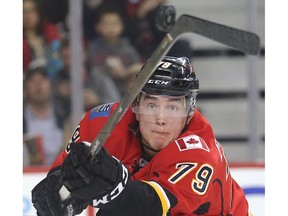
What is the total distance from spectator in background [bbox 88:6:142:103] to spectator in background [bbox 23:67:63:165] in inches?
11.9

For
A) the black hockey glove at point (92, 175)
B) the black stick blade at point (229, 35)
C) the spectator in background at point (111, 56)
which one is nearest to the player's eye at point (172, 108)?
the black hockey glove at point (92, 175)

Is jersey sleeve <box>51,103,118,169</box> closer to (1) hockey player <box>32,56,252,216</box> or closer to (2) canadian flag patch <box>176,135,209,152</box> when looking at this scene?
(1) hockey player <box>32,56,252,216</box>

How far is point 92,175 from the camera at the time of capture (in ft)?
7.26

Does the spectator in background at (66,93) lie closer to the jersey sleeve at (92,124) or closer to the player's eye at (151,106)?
the jersey sleeve at (92,124)

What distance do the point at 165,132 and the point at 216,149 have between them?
18cm

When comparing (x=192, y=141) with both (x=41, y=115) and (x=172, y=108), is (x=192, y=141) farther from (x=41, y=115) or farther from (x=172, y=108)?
(x=41, y=115)

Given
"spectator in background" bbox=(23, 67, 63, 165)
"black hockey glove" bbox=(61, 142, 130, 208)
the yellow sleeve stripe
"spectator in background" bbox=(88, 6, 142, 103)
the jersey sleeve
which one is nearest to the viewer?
"black hockey glove" bbox=(61, 142, 130, 208)

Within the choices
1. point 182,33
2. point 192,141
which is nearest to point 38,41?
point 192,141

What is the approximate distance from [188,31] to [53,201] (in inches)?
32.0

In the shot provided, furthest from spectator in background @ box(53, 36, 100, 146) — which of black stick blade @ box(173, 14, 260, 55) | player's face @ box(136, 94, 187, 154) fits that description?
black stick blade @ box(173, 14, 260, 55)

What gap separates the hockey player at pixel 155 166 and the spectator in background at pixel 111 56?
2.19m

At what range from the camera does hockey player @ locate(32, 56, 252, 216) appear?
2.27 m

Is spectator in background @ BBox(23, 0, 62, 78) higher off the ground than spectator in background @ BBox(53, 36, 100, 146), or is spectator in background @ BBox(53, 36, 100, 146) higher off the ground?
spectator in background @ BBox(23, 0, 62, 78)

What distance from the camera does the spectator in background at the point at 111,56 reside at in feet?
16.5
